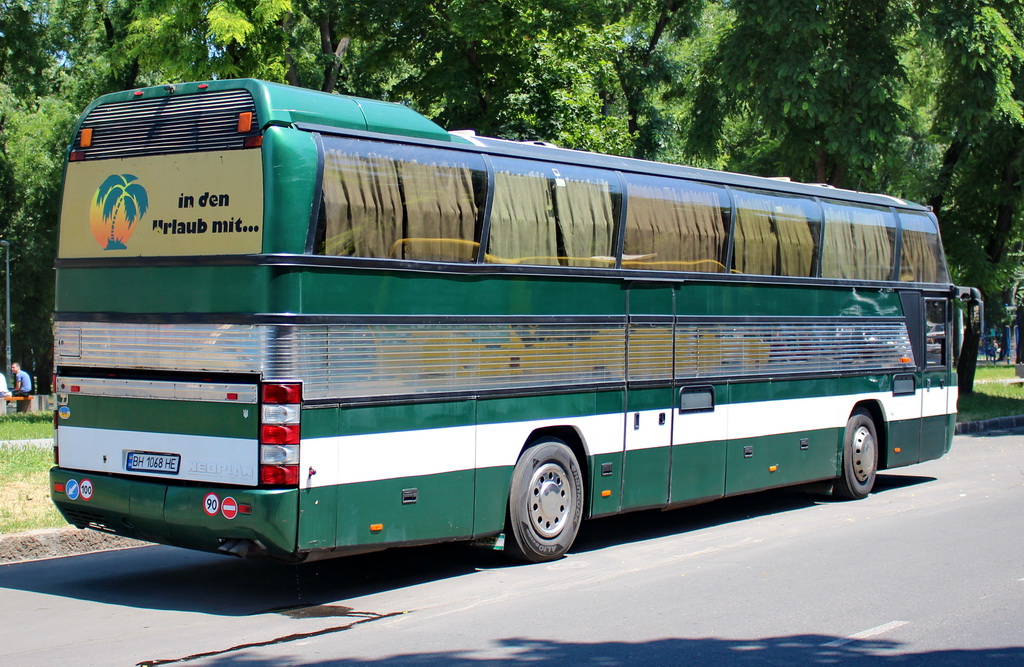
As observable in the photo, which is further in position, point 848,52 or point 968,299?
point 848,52

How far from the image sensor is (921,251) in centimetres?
1518

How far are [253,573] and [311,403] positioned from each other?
241 centimetres

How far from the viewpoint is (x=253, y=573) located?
9695mm

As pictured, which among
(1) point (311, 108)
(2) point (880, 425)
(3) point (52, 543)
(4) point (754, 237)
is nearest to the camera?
(1) point (311, 108)

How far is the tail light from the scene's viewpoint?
7.90m

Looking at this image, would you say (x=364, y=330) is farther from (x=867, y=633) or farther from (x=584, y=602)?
(x=867, y=633)

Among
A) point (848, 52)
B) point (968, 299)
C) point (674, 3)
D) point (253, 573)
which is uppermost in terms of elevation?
point (674, 3)

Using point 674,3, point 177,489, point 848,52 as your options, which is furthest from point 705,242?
point 674,3

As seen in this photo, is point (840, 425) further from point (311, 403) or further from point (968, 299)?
point (311, 403)

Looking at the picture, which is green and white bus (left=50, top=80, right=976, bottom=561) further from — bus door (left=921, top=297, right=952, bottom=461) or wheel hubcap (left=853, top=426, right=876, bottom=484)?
bus door (left=921, top=297, right=952, bottom=461)

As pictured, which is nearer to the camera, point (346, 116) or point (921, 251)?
point (346, 116)

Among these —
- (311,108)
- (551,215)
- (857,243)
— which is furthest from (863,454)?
(311,108)

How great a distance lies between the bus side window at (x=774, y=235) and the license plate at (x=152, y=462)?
6257 mm

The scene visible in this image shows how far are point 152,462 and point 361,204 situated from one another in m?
2.45
